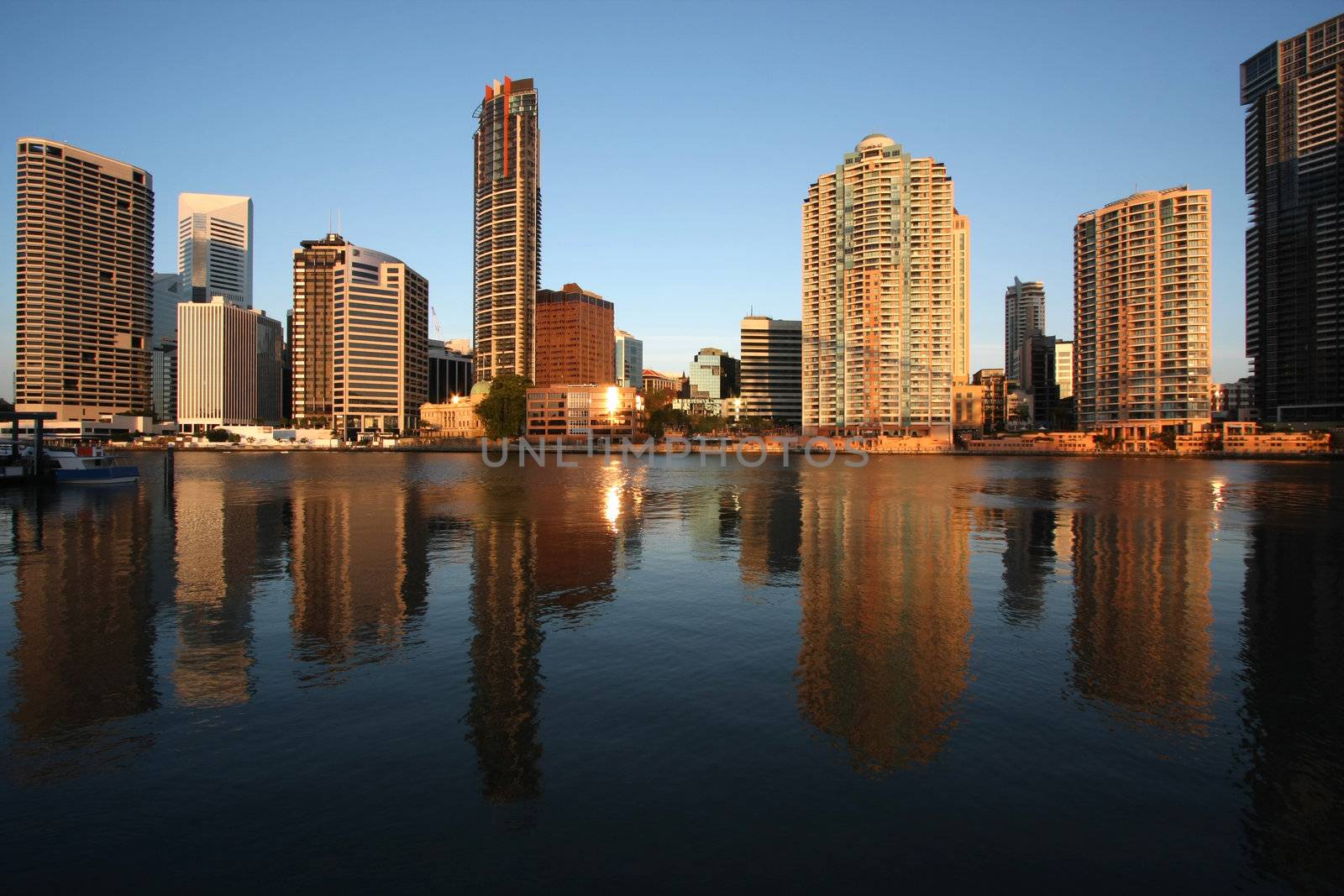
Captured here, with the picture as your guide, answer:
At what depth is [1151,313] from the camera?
595 ft

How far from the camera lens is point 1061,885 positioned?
8.18 metres

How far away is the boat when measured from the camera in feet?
226

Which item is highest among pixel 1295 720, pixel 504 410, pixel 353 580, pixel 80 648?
pixel 504 410

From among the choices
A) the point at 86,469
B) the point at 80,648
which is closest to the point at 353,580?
the point at 80,648

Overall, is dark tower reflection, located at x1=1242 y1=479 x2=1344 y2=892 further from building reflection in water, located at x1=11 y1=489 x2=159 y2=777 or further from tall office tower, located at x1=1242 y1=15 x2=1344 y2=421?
tall office tower, located at x1=1242 y1=15 x2=1344 y2=421

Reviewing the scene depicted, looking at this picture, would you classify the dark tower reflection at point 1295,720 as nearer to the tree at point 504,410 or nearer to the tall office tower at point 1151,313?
the tree at point 504,410

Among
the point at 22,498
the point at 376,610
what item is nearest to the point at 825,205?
the point at 22,498

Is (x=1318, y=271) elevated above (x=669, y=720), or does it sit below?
above

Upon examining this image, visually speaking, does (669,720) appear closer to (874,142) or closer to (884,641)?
(884,641)

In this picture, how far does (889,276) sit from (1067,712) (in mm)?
188142

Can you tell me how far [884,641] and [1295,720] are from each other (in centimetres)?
719

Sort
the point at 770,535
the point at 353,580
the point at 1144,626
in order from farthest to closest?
1. the point at 770,535
2. the point at 353,580
3. the point at 1144,626

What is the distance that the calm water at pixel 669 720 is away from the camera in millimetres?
8719

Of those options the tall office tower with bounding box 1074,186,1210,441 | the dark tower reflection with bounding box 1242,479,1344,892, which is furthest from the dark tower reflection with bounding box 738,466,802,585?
the tall office tower with bounding box 1074,186,1210,441
